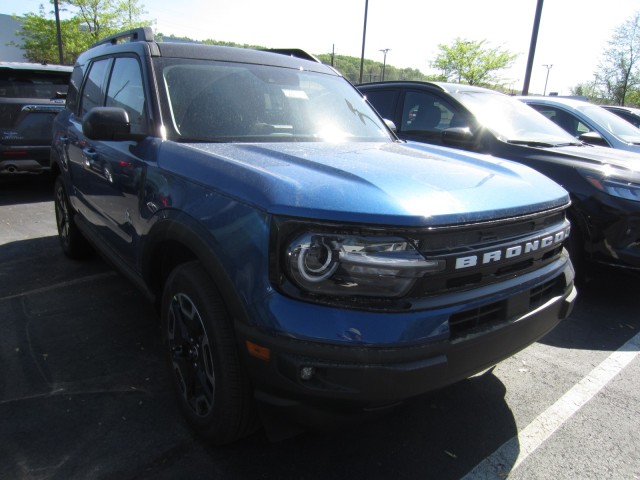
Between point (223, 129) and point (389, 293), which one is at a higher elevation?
point (223, 129)

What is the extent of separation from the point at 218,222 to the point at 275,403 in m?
0.74

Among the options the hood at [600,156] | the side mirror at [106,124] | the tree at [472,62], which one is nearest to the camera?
the side mirror at [106,124]

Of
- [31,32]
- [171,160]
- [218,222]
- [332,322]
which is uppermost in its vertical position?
[31,32]

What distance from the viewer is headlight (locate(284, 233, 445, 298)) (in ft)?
5.39

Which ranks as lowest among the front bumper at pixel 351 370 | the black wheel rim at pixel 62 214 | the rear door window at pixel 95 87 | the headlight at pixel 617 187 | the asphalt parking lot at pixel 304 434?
the asphalt parking lot at pixel 304 434

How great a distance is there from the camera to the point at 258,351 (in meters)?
→ 1.69

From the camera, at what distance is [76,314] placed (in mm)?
3510

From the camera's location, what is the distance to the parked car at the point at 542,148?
3.68 m

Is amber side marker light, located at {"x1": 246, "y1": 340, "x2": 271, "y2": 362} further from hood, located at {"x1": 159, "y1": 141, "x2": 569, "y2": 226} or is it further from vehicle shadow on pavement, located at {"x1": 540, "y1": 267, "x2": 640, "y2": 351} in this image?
vehicle shadow on pavement, located at {"x1": 540, "y1": 267, "x2": 640, "y2": 351}

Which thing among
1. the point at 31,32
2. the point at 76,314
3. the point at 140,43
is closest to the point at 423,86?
the point at 140,43

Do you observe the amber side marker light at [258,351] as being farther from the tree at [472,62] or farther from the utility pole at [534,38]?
the tree at [472,62]

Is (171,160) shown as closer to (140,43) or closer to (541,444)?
(140,43)

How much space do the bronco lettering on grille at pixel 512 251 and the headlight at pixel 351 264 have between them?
19 centimetres

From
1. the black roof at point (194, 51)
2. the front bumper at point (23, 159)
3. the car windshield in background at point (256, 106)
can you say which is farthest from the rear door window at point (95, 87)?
the front bumper at point (23, 159)
